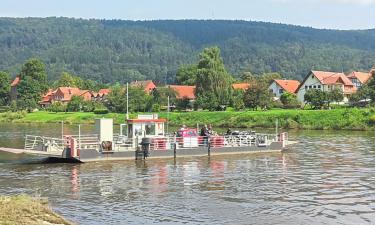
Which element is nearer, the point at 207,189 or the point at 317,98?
the point at 207,189

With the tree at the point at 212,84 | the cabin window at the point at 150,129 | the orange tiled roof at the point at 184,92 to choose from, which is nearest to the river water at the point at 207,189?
the cabin window at the point at 150,129

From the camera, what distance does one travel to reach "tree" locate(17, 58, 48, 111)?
154 metres

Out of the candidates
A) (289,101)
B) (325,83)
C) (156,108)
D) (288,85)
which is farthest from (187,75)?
(289,101)

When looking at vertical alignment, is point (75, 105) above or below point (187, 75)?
below

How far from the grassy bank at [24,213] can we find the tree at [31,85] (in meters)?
138

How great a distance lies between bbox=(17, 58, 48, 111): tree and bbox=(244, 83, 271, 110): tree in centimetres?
6713

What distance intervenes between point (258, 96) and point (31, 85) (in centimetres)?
7917

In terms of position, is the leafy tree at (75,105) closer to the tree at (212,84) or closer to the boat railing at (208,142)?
the tree at (212,84)

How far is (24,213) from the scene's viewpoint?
1767 cm

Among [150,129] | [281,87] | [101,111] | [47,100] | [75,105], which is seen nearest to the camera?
[150,129]

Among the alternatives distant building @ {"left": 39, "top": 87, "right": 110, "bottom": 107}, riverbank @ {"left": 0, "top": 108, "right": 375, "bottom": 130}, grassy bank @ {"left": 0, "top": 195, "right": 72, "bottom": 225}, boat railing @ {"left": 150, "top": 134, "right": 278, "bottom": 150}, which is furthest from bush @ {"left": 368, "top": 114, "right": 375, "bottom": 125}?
distant building @ {"left": 39, "top": 87, "right": 110, "bottom": 107}

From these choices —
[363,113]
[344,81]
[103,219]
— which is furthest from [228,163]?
[344,81]

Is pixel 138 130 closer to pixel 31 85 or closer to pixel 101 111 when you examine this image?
pixel 101 111

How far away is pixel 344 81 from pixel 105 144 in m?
99.2
